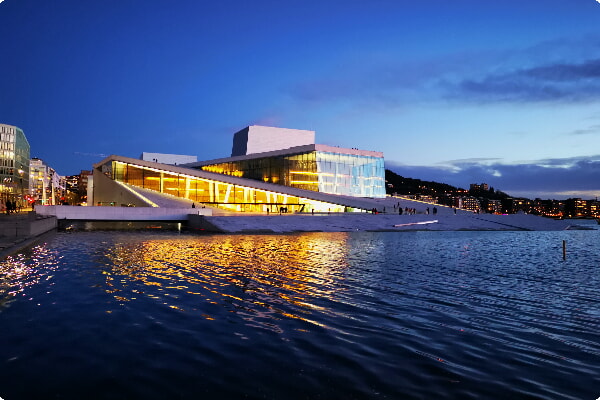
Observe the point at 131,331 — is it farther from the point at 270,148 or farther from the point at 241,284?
the point at 270,148

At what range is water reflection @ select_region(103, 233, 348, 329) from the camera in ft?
33.5

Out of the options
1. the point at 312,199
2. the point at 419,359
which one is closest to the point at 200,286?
the point at 419,359

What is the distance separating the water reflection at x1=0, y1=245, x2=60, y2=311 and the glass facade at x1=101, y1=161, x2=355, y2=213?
1463 inches

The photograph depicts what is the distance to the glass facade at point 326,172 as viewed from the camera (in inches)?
2499

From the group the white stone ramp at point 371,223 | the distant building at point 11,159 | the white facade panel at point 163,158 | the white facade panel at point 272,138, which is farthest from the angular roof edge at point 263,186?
the distant building at point 11,159

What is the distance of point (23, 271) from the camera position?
1456 cm

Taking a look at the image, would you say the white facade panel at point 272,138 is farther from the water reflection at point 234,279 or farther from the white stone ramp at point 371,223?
the water reflection at point 234,279

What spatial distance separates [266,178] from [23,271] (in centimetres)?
5310

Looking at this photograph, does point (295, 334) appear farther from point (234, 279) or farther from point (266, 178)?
point (266, 178)

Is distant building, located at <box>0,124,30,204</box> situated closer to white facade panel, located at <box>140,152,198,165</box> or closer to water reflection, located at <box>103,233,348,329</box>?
white facade panel, located at <box>140,152,198,165</box>

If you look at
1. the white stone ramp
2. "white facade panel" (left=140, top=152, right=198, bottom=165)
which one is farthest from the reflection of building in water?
"white facade panel" (left=140, top=152, right=198, bottom=165)

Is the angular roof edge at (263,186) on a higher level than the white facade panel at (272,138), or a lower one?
lower

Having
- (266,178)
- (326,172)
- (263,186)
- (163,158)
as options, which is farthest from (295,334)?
(163,158)

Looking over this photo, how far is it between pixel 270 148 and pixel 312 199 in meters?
23.5
